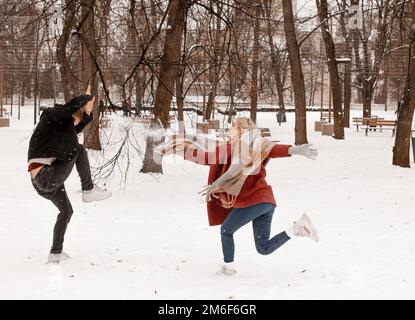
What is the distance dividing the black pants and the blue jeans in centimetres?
163

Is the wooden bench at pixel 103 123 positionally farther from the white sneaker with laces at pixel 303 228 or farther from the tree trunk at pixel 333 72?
the tree trunk at pixel 333 72

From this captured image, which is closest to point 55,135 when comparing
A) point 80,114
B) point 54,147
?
point 54,147

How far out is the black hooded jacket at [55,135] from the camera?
5.96m

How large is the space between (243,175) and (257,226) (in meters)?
0.58

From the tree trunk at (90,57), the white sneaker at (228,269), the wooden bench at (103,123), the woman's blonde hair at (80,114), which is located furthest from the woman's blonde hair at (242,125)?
the wooden bench at (103,123)

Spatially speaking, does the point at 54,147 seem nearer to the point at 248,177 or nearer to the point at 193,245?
the point at 248,177

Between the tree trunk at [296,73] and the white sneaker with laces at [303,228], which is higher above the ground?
the tree trunk at [296,73]

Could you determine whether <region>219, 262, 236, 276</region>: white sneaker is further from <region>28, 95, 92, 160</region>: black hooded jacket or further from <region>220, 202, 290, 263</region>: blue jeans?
<region>28, 95, 92, 160</region>: black hooded jacket

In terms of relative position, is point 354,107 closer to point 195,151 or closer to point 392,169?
point 392,169

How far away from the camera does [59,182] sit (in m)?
6.05

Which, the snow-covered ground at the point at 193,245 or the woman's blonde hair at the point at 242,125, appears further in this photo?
the woman's blonde hair at the point at 242,125

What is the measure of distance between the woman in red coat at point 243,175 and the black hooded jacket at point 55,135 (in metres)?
0.95

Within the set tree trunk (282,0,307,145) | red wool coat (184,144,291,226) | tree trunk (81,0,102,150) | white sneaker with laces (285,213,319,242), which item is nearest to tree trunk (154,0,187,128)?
tree trunk (81,0,102,150)

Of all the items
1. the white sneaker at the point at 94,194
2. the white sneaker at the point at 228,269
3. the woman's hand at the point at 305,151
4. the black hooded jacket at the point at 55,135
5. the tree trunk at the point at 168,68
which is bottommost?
the white sneaker at the point at 228,269
